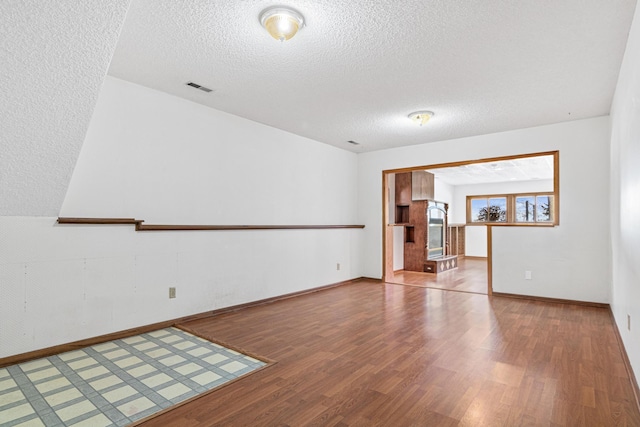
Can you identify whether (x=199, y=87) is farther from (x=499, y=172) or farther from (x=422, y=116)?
(x=499, y=172)

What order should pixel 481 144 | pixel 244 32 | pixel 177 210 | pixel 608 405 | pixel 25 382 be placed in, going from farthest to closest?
pixel 481 144, pixel 177 210, pixel 244 32, pixel 25 382, pixel 608 405

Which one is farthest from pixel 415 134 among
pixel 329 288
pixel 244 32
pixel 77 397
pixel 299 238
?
pixel 77 397

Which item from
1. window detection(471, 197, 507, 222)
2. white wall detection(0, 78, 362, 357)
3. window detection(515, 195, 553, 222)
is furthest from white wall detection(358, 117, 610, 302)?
window detection(471, 197, 507, 222)

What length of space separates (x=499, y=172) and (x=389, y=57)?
686 cm

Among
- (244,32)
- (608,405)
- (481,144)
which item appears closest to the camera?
(608,405)

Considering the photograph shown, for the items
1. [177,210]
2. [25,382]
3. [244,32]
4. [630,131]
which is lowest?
[25,382]

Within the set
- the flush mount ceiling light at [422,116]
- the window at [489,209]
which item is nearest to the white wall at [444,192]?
the window at [489,209]

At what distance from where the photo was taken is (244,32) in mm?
2434

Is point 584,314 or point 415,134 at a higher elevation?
point 415,134

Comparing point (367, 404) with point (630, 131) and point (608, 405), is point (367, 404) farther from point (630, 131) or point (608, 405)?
point (630, 131)

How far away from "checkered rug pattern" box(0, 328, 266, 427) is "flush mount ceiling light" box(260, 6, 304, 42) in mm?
2363

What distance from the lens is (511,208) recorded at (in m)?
10.4

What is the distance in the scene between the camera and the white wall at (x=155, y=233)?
2703 millimetres

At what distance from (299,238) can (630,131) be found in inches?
152
